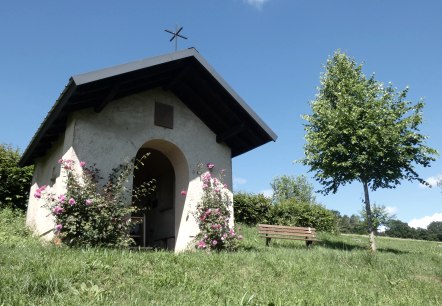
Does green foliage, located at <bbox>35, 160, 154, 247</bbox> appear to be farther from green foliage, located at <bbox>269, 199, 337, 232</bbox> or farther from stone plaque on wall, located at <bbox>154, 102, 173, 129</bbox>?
green foliage, located at <bbox>269, 199, 337, 232</bbox>

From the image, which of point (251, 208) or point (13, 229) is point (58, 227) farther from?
point (251, 208)

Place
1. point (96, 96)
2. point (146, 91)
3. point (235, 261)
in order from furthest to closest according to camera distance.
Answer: point (146, 91), point (96, 96), point (235, 261)

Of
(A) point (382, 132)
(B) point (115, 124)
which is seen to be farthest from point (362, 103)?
(B) point (115, 124)

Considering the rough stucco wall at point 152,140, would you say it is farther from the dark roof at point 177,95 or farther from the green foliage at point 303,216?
the green foliage at point 303,216

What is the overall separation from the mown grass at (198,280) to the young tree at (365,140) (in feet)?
25.0

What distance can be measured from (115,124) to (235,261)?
15.4 feet

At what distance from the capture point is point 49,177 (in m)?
11.3

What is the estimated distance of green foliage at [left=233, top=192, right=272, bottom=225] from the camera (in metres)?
19.5

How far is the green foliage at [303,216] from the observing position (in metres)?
20.6

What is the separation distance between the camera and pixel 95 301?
5016 millimetres

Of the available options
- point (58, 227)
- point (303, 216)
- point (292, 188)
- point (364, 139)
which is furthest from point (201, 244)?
point (292, 188)

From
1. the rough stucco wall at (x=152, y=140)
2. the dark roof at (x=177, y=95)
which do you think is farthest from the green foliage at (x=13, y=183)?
the rough stucco wall at (x=152, y=140)

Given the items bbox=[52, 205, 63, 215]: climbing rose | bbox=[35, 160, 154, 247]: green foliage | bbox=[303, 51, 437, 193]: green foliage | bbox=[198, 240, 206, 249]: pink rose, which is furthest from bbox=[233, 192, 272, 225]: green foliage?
bbox=[52, 205, 63, 215]: climbing rose

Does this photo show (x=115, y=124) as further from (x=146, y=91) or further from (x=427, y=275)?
(x=427, y=275)
